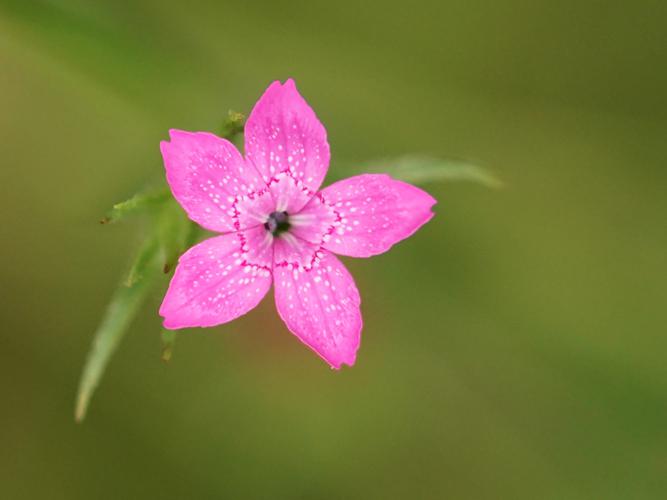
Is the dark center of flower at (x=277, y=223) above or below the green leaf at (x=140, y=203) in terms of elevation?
above

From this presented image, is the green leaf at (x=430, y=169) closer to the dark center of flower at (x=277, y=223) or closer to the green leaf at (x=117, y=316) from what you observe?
the dark center of flower at (x=277, y=223)

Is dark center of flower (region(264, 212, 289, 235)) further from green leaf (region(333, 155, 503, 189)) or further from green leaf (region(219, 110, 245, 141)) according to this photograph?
green leaf (region(333, 155, 503, 189))

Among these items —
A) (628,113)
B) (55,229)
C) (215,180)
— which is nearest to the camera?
(215,180)

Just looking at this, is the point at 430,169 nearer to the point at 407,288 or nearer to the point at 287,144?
the point at 287,144

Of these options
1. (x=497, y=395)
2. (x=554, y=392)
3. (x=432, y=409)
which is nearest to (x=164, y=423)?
(x=432, y=409)

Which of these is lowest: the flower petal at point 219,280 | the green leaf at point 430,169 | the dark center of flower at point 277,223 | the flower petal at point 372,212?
the flower petal at point 219,280

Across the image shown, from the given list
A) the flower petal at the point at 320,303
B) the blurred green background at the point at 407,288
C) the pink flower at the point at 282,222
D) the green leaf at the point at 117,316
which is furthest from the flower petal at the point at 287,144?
the blurred green background at the point at 407,288

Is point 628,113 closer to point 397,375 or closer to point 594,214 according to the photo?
point 594,214

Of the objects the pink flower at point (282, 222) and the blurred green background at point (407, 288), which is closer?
the pink flower at point (282, 222)

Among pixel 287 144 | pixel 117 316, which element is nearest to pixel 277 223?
pixel 287 144
